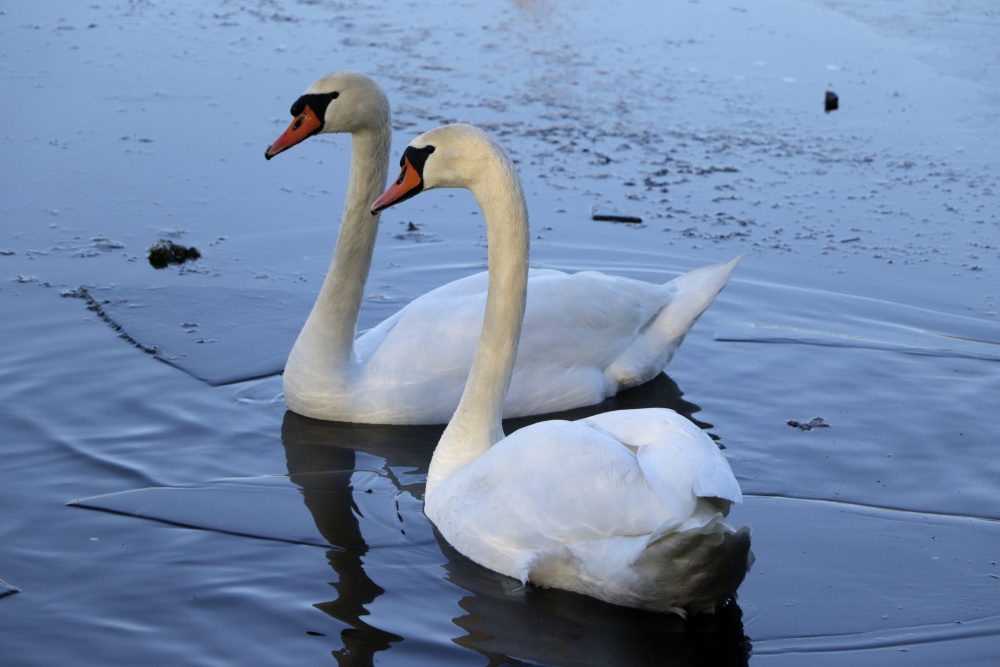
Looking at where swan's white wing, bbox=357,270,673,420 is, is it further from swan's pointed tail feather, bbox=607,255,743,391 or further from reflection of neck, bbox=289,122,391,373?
reflection of neck, bbox=289,122,391,373

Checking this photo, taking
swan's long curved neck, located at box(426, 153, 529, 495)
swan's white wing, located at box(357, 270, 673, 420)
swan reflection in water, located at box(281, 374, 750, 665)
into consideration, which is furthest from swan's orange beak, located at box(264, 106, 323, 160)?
swan reflection in water, located at box(281, 374, 750, 665)

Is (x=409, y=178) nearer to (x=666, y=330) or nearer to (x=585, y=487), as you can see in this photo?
(x=585, y=487)

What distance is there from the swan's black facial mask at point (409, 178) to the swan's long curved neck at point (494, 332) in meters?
0.20

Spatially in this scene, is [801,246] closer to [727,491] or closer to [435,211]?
[435,211]

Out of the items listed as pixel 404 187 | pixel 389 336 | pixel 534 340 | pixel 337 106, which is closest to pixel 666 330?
pixel 534 340

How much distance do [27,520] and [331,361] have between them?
1.52 m

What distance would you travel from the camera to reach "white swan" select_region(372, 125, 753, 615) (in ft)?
12.3

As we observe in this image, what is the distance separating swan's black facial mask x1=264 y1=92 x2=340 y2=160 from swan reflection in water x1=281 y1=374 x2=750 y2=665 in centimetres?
154

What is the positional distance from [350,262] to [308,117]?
667mm

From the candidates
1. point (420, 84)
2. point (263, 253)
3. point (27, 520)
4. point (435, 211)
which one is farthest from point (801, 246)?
point (27, 520)

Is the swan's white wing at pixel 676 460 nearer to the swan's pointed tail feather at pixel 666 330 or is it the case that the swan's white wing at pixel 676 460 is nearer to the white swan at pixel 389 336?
the white swan at pixel 389 336

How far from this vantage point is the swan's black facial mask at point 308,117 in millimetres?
5551

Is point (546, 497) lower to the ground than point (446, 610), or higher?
higher

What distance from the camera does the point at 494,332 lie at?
4602 millimetres
